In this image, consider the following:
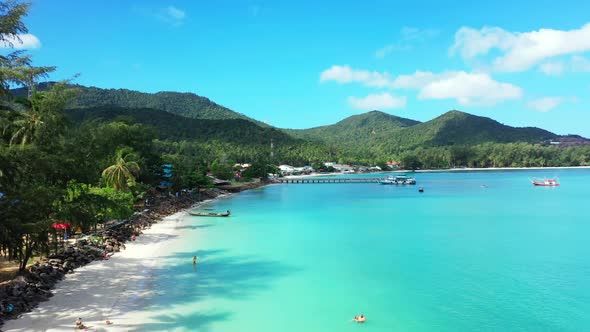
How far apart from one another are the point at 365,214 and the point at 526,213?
62.2ft

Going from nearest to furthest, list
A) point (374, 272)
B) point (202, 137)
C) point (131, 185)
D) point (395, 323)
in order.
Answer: point (395, 323) → point (374, 272) → point (131, 185) → point (202, 137)

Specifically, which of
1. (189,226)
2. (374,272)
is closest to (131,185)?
(189,226)

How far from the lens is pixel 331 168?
15750 centimetres

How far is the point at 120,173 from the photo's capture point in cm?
3616

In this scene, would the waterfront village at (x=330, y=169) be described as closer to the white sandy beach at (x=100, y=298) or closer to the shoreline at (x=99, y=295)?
the shoreline at (x=99, y=295)

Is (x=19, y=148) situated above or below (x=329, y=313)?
above

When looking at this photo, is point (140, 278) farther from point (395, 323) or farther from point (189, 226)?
point (189, 226)

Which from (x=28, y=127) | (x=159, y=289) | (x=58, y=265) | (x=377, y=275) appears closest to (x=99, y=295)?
(x=159, y=289)

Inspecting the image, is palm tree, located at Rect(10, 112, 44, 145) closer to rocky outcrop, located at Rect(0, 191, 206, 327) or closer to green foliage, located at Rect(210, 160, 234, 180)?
rocky outcrop, located at Rect(0, 191, 206, 327)

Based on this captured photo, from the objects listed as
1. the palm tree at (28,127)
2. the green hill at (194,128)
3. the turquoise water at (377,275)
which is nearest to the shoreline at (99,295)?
the turquoise water at (377,275)

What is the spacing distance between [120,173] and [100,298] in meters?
21.9

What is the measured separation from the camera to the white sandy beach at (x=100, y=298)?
1343 cm

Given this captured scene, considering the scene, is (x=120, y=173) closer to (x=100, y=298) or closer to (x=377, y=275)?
(x=100, y=298)


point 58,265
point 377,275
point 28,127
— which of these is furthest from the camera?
point 377,275
